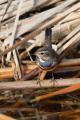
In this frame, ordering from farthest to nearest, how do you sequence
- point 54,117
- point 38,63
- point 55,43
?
point 55,43
point 38,63
point 54,117

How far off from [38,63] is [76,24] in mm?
350

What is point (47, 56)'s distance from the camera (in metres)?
2.74

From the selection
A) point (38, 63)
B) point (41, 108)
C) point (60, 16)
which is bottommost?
point (41, 108)

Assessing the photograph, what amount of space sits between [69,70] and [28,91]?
28 centimetres

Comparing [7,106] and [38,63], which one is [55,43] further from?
[7,106]

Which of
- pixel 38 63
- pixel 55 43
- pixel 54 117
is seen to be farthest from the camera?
pixel 55 43

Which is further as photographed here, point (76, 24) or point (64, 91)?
point (76, 24)

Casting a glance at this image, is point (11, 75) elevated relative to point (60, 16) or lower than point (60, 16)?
lower

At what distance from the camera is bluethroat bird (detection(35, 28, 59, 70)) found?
2697 mm

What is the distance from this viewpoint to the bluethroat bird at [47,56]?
2697 millimetres

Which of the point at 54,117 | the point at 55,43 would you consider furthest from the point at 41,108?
the point at 55,43

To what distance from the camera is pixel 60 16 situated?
271 centimetres

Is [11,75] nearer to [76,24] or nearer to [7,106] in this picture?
[7,106]

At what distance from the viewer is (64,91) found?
2.69 metres
